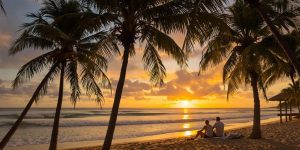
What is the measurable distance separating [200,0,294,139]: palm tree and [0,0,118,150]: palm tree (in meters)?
4.96

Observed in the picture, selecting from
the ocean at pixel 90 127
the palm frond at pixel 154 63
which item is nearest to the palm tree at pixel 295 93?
Result: the ocean at pixel 90 127

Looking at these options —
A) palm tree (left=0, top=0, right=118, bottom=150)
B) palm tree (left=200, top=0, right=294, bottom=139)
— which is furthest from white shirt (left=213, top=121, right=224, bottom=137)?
palm tree (left=0, top=0, right=118, bottom=150)

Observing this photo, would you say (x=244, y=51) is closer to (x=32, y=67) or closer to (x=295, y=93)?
(x=32, y=67)

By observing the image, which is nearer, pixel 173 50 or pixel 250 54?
pixel 173 50

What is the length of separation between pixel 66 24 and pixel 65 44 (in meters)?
0.81

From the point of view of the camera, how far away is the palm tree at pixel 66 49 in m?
11.8

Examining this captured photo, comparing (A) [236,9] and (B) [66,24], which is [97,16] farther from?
(A) [236,9]

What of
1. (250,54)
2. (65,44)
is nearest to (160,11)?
(65,44)

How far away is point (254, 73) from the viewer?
16828mm

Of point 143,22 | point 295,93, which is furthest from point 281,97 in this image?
point 143,22

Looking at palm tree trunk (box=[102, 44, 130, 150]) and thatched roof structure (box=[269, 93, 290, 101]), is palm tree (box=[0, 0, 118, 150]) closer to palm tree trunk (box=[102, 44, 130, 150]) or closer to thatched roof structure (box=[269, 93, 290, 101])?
palm tree trunk (box=[102, 44, 130, 150])

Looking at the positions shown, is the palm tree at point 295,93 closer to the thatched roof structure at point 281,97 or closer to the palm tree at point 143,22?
the thatched roof structure at point 281,97

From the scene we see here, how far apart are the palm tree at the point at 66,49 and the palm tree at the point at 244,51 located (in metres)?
4.96

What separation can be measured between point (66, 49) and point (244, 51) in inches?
266
